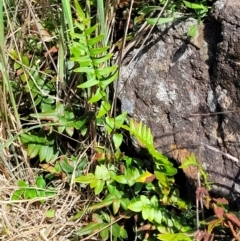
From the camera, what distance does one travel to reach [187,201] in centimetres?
189

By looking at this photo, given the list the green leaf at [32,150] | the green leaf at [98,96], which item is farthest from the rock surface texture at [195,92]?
the green leaf at [32,150]

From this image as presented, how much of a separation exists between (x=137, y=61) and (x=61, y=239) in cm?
67

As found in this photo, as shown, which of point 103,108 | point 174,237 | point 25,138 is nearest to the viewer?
point 174,237

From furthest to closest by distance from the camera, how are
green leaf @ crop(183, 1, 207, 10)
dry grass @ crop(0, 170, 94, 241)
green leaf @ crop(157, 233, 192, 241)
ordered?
1. dry grass @ crop(0, 170, 94, 241)
2. green leaf @ crop(183, 1, 207, 10)
3. green leaf @ crop(157, 233, 192, 241)

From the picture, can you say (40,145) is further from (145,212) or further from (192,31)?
(192,31)

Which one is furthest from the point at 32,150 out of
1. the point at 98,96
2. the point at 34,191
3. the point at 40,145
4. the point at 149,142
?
the point at 149,142

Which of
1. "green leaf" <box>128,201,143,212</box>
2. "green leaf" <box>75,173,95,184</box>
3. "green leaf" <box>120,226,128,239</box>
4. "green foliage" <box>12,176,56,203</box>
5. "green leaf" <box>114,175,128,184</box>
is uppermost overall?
"green leaf" <box>75,173,95,184</box>

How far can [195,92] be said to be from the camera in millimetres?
1868

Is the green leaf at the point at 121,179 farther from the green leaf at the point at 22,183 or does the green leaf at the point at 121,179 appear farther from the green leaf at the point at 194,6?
the green leaf at the point at 194,6

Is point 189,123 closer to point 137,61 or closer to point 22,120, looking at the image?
point 137,61

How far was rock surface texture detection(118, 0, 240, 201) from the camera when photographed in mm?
1803

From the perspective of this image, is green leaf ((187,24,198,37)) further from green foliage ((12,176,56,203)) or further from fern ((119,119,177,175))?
green foliage ((12,176,56,203))

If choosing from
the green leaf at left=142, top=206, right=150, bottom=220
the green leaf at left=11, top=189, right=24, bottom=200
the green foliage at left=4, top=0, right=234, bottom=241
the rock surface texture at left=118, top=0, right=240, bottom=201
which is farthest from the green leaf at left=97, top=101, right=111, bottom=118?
the green leaf at left=11, top=189, right=24, bottom=200

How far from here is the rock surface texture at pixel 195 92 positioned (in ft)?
5.91
